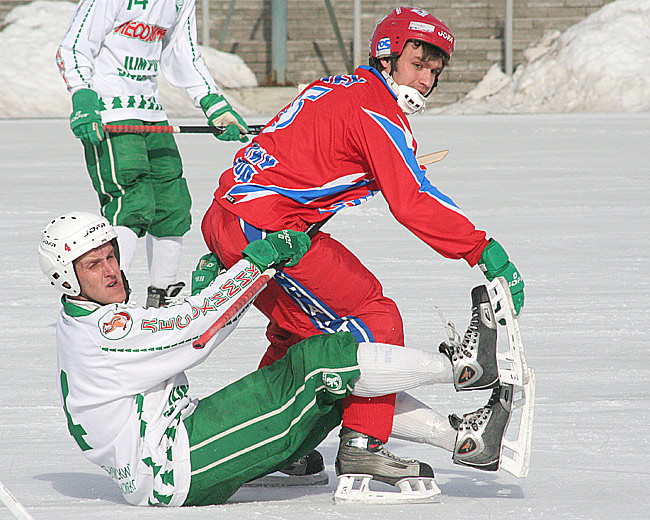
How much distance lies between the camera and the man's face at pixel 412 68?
2674 millimetres

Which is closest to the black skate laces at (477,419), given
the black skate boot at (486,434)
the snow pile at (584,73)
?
the black skate boot at (486,434)

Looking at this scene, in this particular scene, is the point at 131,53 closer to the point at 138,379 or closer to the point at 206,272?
the point at 206,272

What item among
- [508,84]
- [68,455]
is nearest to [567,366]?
[68,455]

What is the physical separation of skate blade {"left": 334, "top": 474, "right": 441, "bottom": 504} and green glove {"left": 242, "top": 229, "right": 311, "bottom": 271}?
0.52 m

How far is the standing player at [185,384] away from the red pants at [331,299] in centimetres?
6

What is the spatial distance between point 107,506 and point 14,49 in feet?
52.5

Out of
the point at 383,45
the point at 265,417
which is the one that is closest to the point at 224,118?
the point at 383,45

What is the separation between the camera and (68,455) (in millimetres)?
2832

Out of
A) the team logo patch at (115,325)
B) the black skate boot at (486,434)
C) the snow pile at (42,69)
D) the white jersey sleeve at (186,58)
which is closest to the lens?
the team logo patch at (115,325)

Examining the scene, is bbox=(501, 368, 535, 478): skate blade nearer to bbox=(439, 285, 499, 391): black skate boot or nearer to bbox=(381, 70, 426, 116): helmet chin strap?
bbox=(439, 285, 499, 391): black skate boot

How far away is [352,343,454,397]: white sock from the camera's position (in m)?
2.42

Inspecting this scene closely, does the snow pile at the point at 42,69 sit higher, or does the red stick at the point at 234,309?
the red stick at the point at 234,309

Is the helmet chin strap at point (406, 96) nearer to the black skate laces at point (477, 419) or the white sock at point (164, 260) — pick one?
the black skate laces at point (477, 419)

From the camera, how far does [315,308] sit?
2.60 meters
